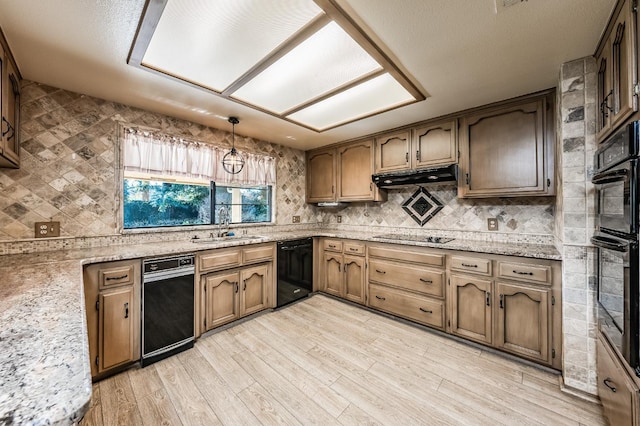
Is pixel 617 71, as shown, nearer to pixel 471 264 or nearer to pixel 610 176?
pixel 610 176

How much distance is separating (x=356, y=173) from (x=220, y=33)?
2.52m

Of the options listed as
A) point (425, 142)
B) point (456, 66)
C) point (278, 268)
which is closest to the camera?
point (456, 66)

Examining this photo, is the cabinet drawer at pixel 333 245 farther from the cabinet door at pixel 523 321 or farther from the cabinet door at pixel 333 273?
the cabinet door at pixel 523 321

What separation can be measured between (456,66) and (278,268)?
107 inches

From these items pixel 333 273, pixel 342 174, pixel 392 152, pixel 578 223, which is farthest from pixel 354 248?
pixel 578 223

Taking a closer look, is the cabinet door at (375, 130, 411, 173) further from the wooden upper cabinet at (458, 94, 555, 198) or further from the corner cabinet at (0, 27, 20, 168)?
the corner cabinet at (0, 27, 20, 168)

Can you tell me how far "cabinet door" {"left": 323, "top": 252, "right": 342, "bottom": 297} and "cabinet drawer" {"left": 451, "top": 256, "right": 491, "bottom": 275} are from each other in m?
1.49

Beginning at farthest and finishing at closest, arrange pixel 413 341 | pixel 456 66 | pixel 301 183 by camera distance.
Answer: pixel 301 183 < pixel 413 341 < pixel 456 66

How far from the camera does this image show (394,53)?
1712 millimetres

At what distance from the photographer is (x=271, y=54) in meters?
1.67

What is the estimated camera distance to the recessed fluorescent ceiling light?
1.33m

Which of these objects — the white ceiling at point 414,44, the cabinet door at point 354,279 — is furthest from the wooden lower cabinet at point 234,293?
the white ceiling at point 414,44

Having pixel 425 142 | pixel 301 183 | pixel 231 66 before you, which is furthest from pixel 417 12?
pixel 301 183

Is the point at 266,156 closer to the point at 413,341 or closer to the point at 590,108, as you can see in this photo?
the point at 413,341
